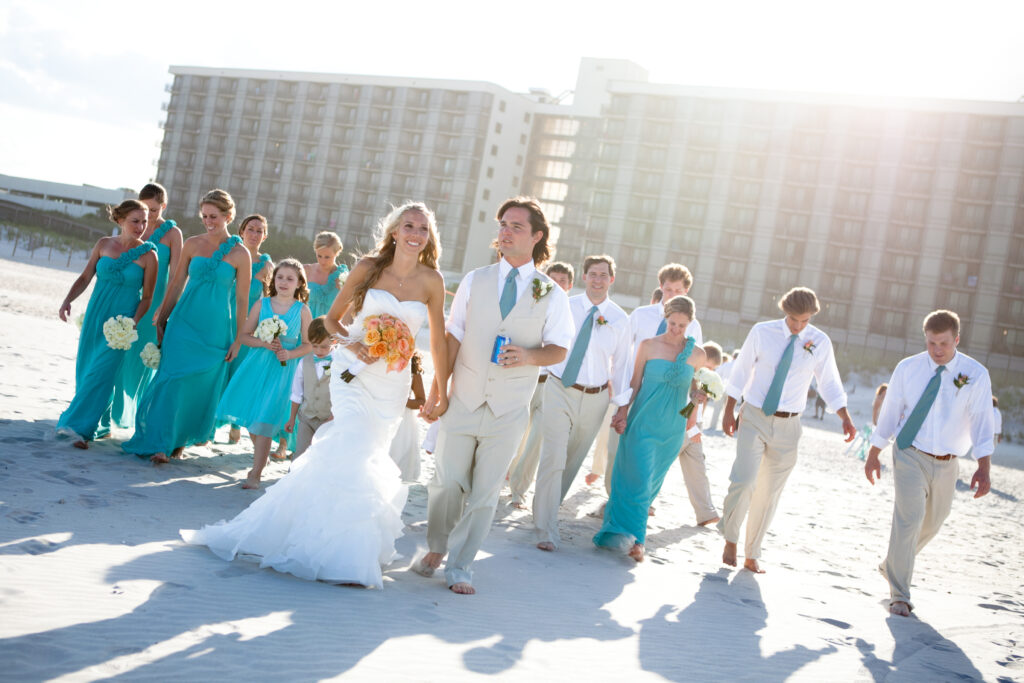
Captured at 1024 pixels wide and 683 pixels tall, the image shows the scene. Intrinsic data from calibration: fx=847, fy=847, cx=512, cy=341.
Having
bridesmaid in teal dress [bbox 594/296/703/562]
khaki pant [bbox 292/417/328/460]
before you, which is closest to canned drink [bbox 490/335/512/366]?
bridesmaid in teal dress [bbox 594/296/703/562]

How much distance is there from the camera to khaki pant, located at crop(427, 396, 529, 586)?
5480mm

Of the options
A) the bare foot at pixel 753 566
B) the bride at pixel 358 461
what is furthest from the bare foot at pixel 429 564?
the bare foot at pixel 753 566

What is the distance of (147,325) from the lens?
8211 millimetres

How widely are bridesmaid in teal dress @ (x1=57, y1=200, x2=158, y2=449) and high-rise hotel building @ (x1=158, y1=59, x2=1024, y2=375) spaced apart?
5541 centimetres

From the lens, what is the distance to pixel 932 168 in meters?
65.9

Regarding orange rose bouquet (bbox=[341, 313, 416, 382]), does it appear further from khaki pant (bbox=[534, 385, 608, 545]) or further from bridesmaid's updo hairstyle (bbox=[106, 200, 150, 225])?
bridesmaid's updo hairstyle (bbox=[106, 200, 150, 225])

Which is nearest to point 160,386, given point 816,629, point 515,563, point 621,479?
point 515,563

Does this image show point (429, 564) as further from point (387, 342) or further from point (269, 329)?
point (269, 329)

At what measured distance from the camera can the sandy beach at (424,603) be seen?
12.8 ft

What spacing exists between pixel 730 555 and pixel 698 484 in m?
1.70

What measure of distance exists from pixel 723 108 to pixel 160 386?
229ft

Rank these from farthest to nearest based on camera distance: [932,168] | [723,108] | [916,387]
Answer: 1. [723,108]
2. [932,168]
3. [916,387]

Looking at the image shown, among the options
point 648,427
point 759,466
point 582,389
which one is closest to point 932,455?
point 759,466

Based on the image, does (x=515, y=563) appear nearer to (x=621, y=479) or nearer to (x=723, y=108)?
(x=621, y=479)
